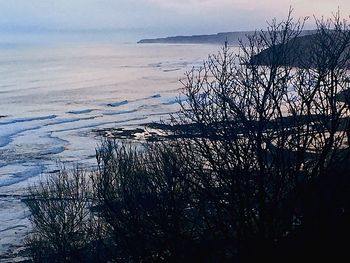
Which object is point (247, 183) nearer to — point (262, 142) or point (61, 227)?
point (262, 142)

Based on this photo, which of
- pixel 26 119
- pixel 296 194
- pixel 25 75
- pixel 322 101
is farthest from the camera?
pixel 25 75

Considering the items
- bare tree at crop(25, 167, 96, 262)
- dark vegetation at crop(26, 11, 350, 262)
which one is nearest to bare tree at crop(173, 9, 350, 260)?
dark vegetation at crop(26, 11, 350, 262)

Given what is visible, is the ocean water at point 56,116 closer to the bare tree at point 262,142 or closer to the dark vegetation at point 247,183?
the dark vegetation at point 247,183

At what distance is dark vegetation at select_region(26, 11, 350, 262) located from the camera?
9992mm

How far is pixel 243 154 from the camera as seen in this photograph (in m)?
10.8

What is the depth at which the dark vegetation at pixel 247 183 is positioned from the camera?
32.8 ft

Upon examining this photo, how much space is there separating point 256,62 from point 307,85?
42.6 inches

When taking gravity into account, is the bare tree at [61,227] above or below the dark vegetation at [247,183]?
below

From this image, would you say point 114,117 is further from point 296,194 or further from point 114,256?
point 296,194

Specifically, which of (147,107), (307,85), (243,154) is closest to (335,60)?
(307,85)

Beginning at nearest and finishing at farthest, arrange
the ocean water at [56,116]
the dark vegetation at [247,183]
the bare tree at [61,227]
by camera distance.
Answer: the dark vegetation at [247,183]
the bare tree at [61,227]
the ocean water at [56,116]

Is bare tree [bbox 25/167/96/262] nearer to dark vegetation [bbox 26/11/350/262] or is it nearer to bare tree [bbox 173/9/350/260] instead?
dark vegetation [bbox 26/11/350/262]

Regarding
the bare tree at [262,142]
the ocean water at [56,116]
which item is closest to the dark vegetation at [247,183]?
the bare tree at [262,142]

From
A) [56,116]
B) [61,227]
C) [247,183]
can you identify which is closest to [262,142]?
[247,183]
